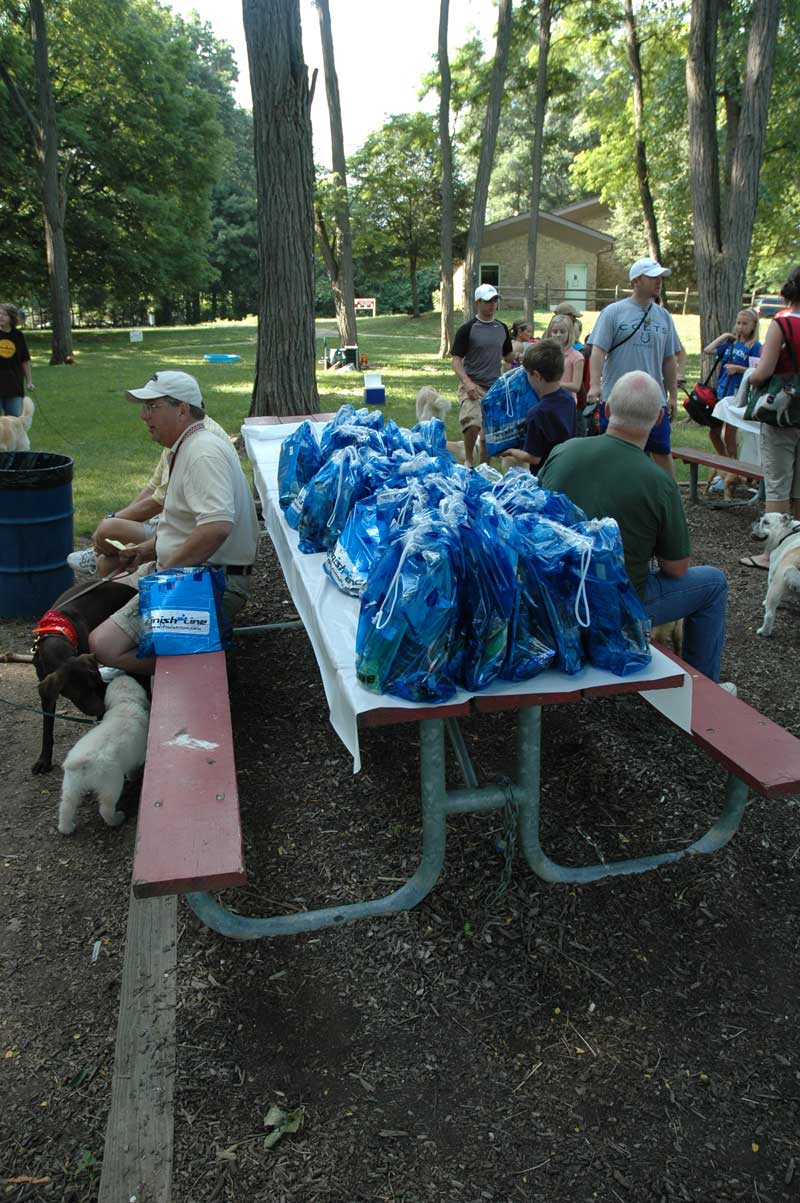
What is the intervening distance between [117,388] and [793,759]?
15463 millimetres

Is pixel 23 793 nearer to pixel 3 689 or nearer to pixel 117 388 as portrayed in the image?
pixel 3 689

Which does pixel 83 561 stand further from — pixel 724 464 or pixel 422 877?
pixel 724 464

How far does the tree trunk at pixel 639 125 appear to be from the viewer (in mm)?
17812

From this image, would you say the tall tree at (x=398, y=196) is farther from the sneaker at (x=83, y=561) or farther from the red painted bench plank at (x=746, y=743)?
the red painted bench plank at (x=746, y=743)

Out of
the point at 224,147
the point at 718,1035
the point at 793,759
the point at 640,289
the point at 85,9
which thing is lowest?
the point at 718,1035

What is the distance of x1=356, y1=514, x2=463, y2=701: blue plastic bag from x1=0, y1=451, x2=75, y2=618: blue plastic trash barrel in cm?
340

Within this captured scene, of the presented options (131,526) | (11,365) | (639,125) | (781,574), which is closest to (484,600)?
(131,526)

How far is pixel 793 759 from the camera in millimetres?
2553

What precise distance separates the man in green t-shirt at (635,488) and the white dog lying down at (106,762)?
1915mm

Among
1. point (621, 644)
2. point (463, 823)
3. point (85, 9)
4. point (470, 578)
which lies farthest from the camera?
point (85, 9)

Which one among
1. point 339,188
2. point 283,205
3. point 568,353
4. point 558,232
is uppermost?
point 558,232

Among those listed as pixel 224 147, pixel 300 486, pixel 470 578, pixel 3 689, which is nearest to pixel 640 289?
pixel 300 486

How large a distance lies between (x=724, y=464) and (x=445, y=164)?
16080 mm

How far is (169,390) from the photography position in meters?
3.86
